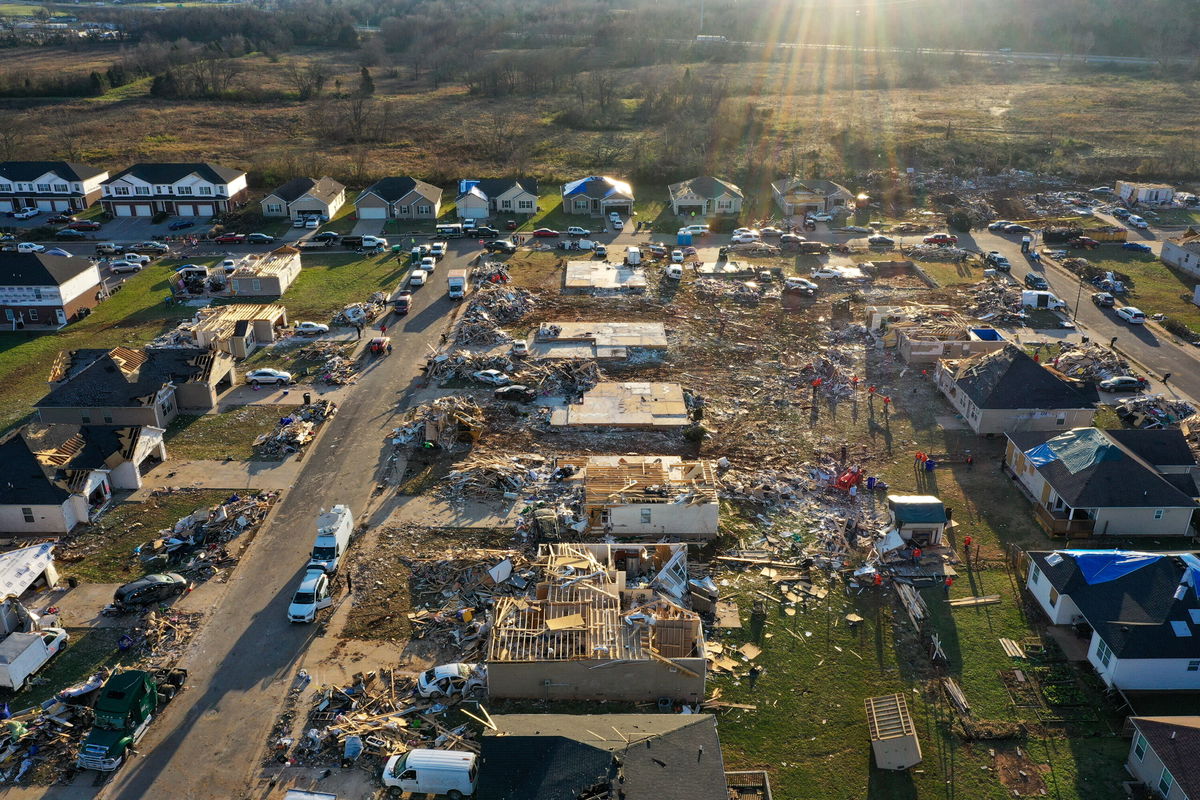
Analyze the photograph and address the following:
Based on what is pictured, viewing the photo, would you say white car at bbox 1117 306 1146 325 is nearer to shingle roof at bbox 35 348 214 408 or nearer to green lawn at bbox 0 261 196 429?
shingle roof at bbox 35 348 214 408

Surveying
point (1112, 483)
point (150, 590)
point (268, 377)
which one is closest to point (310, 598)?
point (150, 590)

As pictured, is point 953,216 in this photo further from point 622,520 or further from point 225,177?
point 225,177

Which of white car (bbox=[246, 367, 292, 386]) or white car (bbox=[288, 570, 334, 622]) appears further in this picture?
white car (bbox=[246, 367, 292, 386])

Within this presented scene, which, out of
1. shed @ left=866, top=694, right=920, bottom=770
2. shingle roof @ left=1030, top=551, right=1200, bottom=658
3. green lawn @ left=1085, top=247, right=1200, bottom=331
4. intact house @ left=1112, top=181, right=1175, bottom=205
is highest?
intact house @ left=1112, top=181, right=1175, bottom=205

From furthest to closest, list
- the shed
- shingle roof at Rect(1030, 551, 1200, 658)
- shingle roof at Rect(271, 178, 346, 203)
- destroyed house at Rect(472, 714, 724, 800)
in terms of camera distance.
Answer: shingle roof at Rect(271, 178, 346, 203) → shingle roof at Rect(1030, 551, 1200, 658) → the shed → destroyed house at Rect(472, 714, 724, 800)

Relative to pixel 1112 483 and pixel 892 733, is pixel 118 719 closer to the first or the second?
pixel 892 733

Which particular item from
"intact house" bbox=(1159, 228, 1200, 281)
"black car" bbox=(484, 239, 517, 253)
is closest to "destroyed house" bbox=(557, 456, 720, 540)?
"black car" bbox=(484, 239, 517, 253)
